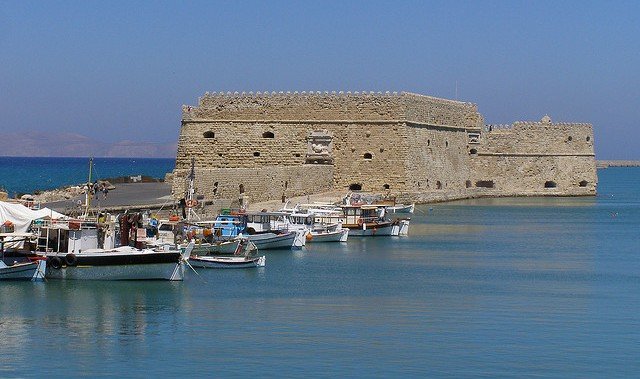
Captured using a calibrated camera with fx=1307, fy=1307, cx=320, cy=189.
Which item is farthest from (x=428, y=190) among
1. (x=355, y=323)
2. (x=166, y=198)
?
(x=355, y=323)

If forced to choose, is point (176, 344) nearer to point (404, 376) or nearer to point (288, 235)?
point (404, 376)

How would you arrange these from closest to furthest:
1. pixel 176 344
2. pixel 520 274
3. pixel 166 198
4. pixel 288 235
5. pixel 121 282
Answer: pixel 176 344 → pixel 121 282 → pixel 520 274 → pixel 288 235 → pixel 166 198

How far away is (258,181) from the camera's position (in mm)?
35625

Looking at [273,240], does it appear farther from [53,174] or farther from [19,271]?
[53,174]

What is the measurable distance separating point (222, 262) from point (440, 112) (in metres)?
21.9

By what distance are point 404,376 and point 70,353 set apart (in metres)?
4.11

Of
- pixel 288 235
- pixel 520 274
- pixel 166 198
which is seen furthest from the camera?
pixel 166 198

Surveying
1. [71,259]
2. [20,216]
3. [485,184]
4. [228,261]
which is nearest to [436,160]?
[485,184]

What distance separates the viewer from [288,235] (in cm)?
2764

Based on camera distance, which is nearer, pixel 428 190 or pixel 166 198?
pixel 166 198

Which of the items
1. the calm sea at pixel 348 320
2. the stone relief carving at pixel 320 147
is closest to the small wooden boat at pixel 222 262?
the calm sea at pixel 348 320

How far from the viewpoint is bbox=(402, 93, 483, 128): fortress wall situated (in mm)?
41125

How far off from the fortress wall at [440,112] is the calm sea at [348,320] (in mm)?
13371

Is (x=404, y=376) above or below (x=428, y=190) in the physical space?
below
